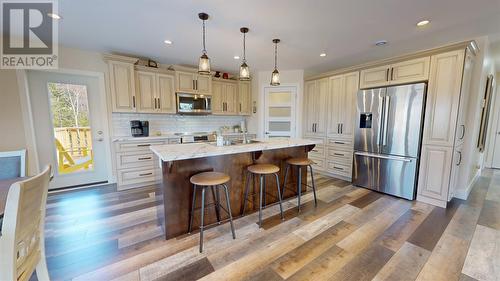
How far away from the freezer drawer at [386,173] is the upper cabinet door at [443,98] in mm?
473

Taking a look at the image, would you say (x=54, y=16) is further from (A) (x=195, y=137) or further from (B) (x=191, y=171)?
(A) (x=195, y=137)

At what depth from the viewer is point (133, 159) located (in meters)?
3.50

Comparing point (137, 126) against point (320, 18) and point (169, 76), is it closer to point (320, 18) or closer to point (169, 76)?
point (169, 76)

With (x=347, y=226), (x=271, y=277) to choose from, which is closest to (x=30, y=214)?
(x=271, y=277)

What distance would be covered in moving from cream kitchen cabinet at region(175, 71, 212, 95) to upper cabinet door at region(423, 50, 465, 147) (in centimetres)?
391

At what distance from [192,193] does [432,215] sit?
313 centimetres

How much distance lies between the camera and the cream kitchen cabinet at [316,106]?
4.20 meters

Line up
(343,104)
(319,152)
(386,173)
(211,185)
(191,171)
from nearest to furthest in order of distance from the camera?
(211,185), (191,171), (386,173), (343,104), (319,152)

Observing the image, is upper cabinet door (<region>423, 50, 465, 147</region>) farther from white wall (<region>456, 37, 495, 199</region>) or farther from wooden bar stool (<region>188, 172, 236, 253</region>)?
wooden bar stool (<region>188, 172, 236, 253</region>)

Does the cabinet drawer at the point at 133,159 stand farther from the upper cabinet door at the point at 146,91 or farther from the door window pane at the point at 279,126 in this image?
the door window pane at the point at 279,126

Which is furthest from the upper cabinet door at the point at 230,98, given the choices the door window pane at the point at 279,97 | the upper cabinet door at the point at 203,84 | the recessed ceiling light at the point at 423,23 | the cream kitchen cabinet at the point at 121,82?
the recessed ceiling light at the point at 423,23

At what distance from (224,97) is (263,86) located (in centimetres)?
101

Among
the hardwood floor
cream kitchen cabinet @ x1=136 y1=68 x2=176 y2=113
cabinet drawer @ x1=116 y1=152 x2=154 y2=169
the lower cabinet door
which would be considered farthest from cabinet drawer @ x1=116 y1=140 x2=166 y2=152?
the lower cabinet door

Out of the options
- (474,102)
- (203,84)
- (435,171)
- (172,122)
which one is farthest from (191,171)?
(474,102)
